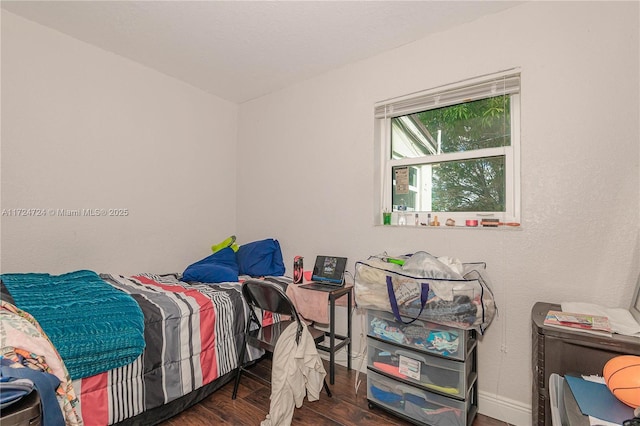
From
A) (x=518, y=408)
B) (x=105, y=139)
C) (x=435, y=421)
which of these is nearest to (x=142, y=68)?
(x=105, y=139)

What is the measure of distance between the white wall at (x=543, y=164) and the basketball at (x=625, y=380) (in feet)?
2.45

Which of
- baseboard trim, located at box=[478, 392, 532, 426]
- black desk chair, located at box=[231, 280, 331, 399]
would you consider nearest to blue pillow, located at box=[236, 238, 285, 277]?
black desk chair, located at box=[231, 280, 331, 399]

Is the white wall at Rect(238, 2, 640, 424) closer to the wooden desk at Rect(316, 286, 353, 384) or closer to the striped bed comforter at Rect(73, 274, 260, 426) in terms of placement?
the wooden desk at Rect(316, 286, 353, 384)

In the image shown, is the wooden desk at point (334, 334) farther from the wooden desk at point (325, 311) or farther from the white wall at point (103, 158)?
the white wall at point (103, 158)

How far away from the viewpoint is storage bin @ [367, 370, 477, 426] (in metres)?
1.71

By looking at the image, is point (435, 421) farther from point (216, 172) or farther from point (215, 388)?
point (216, 172)

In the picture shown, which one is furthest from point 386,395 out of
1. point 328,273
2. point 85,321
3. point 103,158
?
point 103,158

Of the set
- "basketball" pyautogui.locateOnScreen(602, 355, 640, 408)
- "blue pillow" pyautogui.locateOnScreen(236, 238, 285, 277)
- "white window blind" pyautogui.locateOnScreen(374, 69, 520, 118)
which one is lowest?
"basketball" pyautogui.locateOnScreen(602, 355, 640, 408)

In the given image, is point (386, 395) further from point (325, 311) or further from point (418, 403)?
point (325, 311)

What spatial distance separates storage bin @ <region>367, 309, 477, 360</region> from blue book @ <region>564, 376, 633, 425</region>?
0.53 meters

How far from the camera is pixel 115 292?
6.33 feet

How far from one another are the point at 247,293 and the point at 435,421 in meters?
1.32

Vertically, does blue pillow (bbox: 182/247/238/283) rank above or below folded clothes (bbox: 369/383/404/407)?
above

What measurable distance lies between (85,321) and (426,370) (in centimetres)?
179
